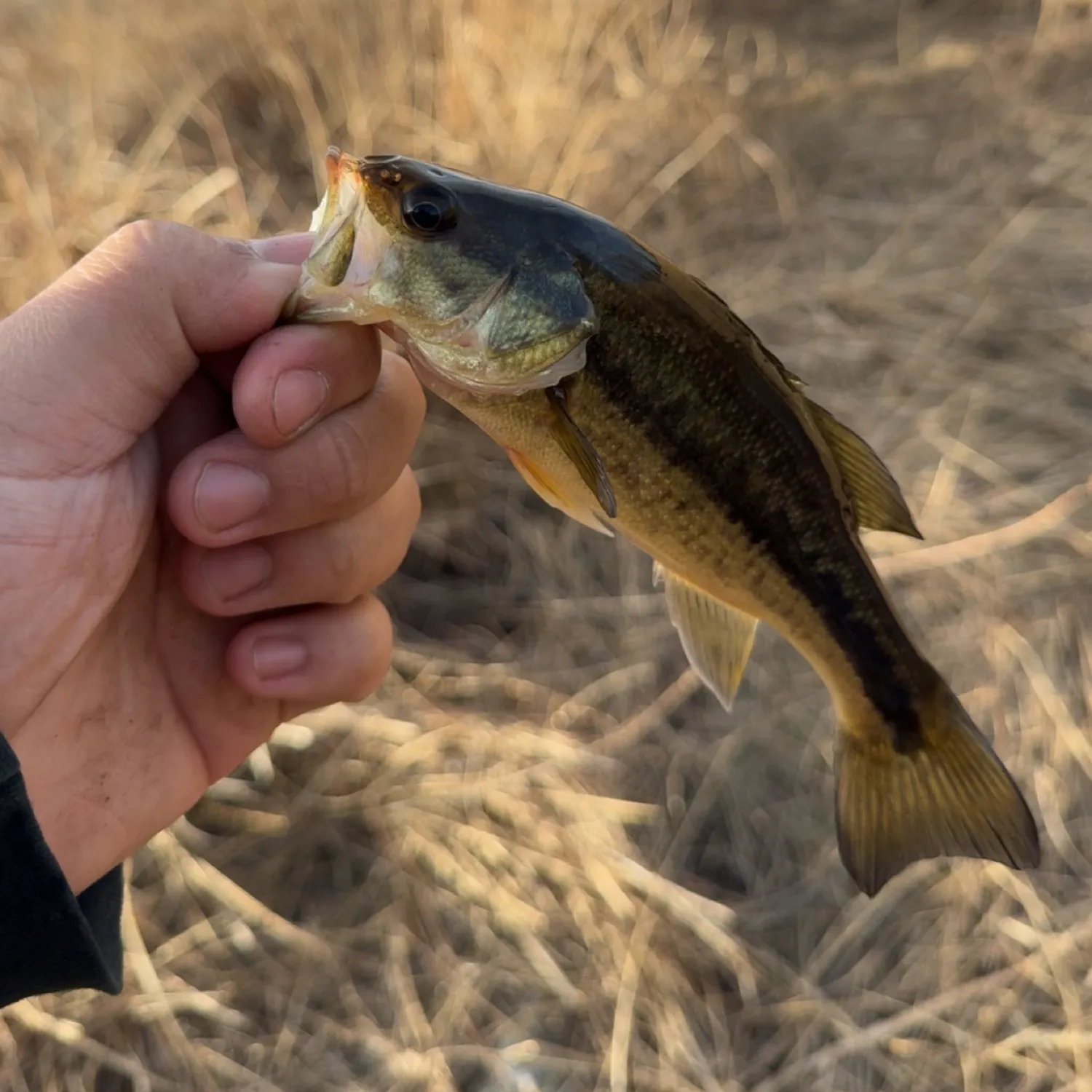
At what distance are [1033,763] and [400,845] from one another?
1927 millimetres

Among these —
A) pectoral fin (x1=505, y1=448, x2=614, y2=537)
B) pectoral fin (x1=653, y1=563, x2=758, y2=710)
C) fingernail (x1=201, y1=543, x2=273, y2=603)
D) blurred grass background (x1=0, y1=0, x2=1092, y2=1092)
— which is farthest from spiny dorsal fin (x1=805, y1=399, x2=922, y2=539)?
blurred grass background (x1=0, y1=0, x2=1092, y2=1092)

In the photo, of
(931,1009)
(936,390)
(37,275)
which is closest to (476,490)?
(37,275)

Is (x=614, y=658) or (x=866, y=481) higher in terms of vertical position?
(x=866, y=481)

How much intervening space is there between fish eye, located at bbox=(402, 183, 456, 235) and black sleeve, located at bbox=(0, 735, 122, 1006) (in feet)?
2.96

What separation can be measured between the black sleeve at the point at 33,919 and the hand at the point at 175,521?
0.21m

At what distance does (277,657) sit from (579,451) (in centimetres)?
80

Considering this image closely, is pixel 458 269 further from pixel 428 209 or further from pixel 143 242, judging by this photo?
pixel 143 242

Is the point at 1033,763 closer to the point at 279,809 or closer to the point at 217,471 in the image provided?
the point at 279,809

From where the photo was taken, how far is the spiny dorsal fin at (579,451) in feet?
4.35

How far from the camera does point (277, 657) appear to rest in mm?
1796

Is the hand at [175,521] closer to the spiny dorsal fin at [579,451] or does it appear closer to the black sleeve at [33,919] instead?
the black sleeve at [33,919]

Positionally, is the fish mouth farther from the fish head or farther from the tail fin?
the tail fin

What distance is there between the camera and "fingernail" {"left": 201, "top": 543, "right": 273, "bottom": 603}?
1671mm

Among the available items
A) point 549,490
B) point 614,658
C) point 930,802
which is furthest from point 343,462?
point 614,658
